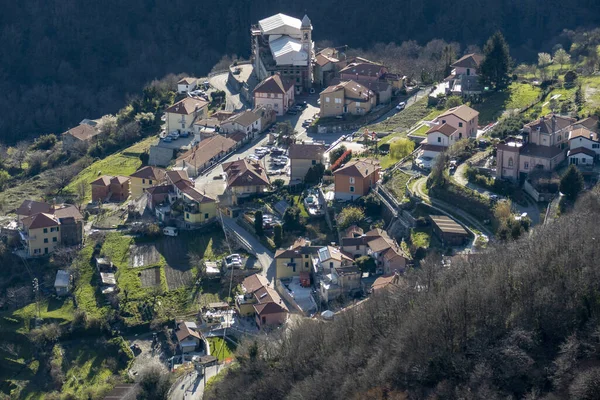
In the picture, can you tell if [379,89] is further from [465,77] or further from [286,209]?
[286,209]

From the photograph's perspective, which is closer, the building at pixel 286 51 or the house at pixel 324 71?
the building at pixel 286 51

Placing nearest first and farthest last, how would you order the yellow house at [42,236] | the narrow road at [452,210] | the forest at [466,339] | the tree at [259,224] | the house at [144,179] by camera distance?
the forest at [466,339] < the narrow road at [452,210] < the tree at [259,224] < the yellow house at [42,236] < the house at [144,179]

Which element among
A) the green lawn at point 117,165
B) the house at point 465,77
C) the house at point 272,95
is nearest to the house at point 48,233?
the green lawn at point 117,165

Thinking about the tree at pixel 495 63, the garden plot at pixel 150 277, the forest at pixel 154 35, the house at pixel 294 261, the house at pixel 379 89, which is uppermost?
the tree at pixel 495 63

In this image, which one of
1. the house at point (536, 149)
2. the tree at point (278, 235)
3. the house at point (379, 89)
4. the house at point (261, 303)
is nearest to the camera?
the house at point (261, 303)

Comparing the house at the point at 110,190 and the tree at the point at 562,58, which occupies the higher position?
the tree at the point at 562,58

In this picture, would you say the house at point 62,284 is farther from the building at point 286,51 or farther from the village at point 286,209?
the building at point 286,51

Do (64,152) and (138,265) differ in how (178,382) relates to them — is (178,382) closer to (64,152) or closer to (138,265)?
(138,265)
